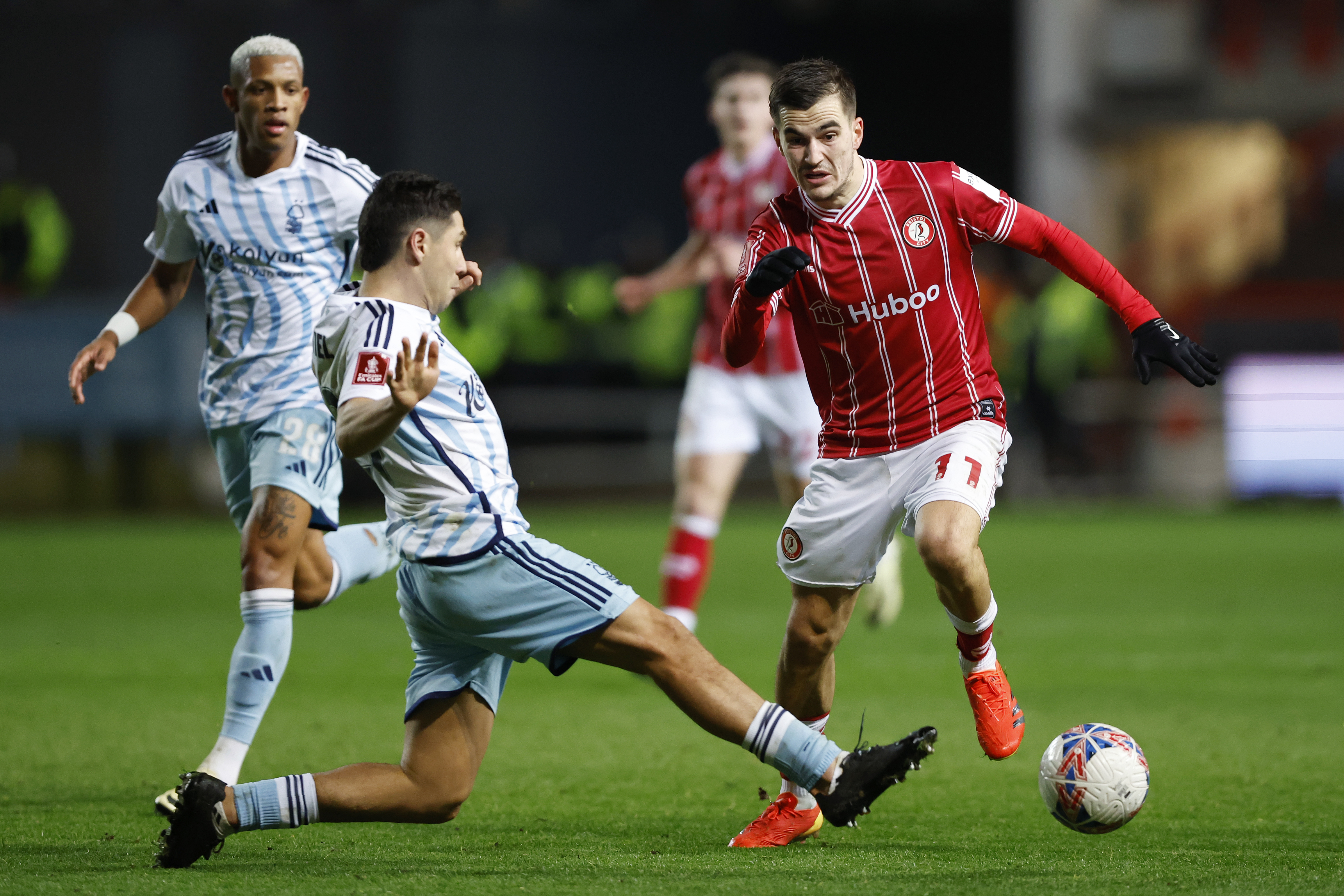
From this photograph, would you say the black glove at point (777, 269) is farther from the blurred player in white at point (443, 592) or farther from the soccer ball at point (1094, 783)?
the soccer ball at point (1094, 783)

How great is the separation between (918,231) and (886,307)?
22 centimetres

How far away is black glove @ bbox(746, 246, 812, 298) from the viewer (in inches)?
164

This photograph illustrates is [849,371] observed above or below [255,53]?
below

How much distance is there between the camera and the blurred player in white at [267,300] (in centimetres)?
503

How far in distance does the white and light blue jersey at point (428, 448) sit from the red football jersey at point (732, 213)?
3.72 meters

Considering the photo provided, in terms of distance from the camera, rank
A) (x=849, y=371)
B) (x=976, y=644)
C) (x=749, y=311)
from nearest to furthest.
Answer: (x=749, y=311)
(x=976, y=644)
(x=849, y=371)

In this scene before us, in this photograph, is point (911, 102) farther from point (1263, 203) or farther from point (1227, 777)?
point (1227, 777)

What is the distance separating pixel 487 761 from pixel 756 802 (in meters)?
1.08

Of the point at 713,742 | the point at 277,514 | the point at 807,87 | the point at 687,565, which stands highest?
the point at 807,87

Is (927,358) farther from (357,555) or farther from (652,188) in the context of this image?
(652,188)

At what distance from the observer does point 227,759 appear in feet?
15.5

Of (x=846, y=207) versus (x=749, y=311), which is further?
(x=846, y=207)

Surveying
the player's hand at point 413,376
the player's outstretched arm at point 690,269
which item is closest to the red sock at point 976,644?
the player's hand at point 413,376

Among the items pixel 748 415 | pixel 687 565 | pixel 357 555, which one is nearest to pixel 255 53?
pixel 357 555
